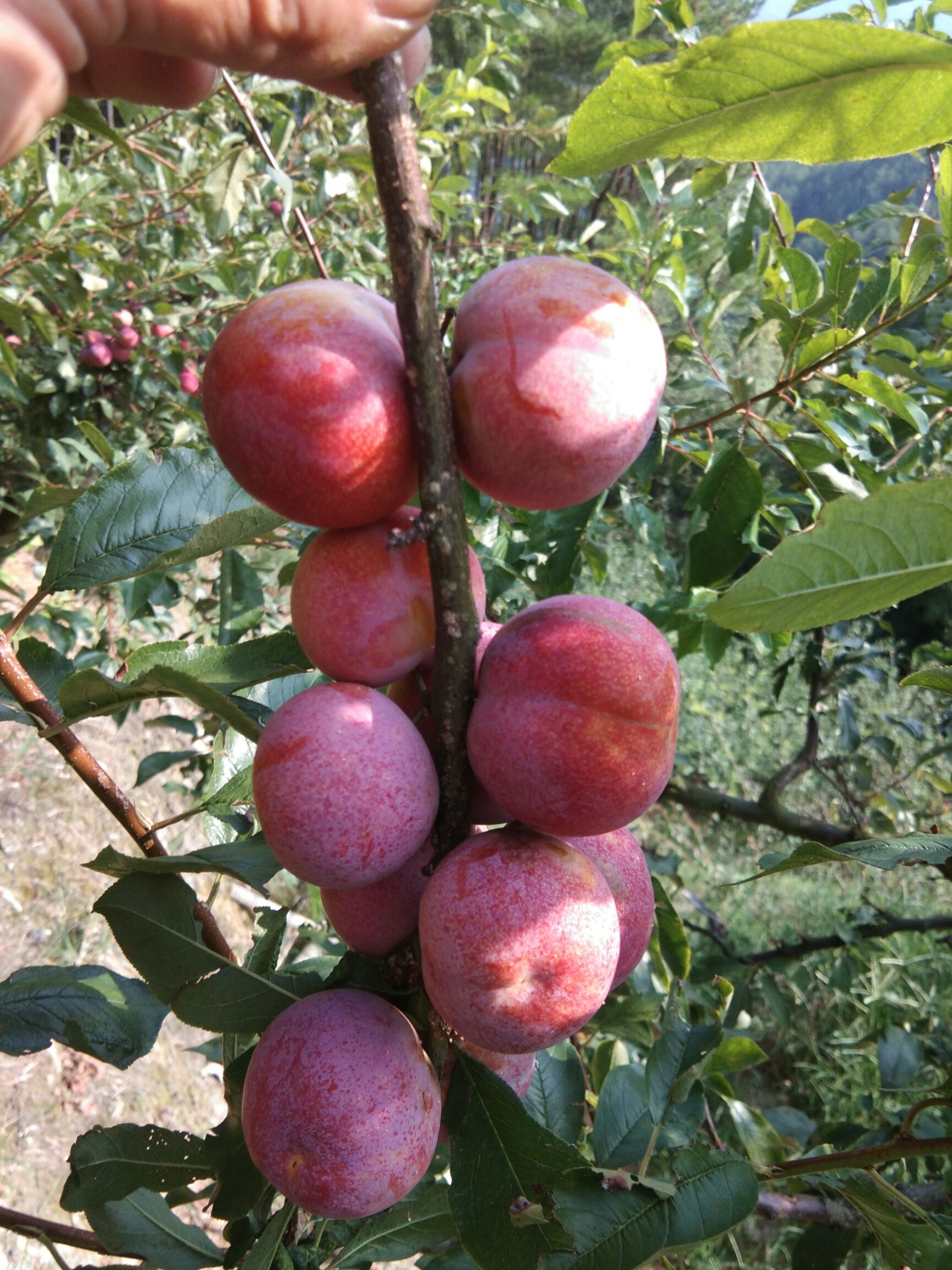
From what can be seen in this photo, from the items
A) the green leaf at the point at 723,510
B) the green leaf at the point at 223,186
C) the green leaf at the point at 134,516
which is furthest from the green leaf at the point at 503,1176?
the green leaf at the point at 223,186

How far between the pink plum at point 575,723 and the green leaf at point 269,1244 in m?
0.48

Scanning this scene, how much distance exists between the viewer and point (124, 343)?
376cm

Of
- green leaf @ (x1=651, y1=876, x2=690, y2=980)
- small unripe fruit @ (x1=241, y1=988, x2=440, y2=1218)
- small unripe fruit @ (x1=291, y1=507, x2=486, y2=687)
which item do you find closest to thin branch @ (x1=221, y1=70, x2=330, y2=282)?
small unripe fruit @ (x1=291, y1=507, x2=486, y2=687)

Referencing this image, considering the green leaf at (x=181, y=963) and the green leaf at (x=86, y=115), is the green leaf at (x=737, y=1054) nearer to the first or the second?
the green leaf at (x=181, y=963)

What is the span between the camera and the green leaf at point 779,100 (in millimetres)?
570

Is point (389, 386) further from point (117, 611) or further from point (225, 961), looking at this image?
point (117, 611)

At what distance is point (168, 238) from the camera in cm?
373

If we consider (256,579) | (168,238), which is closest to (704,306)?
(256,579)

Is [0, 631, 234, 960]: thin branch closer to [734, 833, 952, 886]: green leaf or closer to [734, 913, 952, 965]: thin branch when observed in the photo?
[734, 833, 952, 886]: green leaf

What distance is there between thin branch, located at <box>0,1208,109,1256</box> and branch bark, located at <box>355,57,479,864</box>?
80cm

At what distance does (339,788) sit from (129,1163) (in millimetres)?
610

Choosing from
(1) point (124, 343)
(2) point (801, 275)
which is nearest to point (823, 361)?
(2) point (801, 275)

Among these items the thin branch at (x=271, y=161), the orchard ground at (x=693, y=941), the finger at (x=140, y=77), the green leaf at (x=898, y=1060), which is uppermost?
the finger at (x=140, y=77)

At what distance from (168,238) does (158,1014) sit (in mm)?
3605
